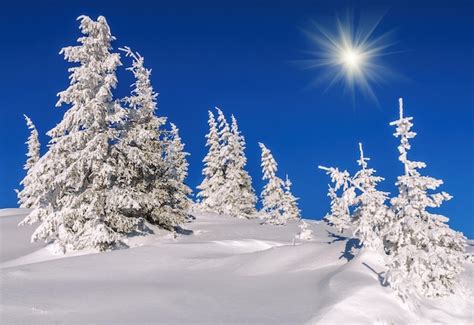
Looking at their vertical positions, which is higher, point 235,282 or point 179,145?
point 179,145

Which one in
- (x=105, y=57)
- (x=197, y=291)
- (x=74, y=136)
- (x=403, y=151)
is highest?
(x=105, y=57)

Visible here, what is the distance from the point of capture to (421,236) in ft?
33.7

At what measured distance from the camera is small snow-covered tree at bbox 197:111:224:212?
4781 cm

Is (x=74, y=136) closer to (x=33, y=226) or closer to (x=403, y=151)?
(x=33, y=226)

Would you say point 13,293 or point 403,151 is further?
point 403,151

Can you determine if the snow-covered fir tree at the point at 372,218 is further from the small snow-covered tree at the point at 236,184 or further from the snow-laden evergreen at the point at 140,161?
the small snow-covered tree at the point at 236,184

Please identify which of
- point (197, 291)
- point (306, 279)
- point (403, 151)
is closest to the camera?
point (197, 291)

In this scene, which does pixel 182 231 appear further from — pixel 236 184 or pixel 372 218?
pixel 236 184

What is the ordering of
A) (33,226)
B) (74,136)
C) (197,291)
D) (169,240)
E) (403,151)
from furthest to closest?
(33,226), (169,240), (74,136), (403,151), (197,291)

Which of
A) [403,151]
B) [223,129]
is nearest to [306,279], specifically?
[403,151]

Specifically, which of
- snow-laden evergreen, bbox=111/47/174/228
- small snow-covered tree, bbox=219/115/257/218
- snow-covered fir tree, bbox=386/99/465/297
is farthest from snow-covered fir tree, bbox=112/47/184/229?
small snow-covered tree, bbox=219/115/257/218

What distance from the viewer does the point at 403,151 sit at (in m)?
11.0

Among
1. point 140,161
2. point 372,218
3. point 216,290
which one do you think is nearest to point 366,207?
point 372,218

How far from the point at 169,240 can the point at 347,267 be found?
11871 millimetres
